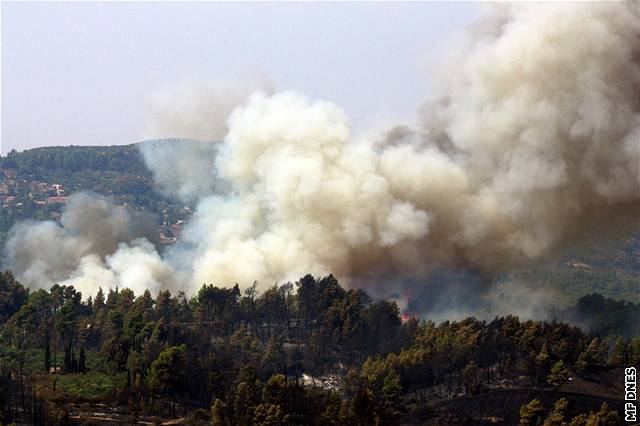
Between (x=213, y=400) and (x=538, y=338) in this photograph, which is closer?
(x=213, y=400)

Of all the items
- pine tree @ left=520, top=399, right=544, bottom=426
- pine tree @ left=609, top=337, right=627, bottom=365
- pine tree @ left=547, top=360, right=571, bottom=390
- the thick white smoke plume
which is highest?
the thick white smoke plume

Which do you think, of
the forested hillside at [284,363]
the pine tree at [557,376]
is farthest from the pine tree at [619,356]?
the pine tree at [557,376]

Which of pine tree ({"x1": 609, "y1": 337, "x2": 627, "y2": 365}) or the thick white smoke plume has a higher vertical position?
the thick white smoke plume

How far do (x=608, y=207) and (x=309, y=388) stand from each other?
3542cm

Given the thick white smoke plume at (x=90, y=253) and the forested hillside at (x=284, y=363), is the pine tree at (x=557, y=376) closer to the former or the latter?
the forested hillside at (x=284, y=363)

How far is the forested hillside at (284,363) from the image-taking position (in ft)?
209

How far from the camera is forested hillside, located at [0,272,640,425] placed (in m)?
63.8

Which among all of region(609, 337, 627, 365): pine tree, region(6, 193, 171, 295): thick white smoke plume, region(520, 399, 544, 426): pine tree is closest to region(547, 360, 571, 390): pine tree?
region(520, 399, 544, 426): pine tree

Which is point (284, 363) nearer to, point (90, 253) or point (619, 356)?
point (619, 356)

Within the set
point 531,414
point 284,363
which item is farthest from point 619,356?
point 284,363

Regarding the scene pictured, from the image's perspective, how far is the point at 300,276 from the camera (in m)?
93.3

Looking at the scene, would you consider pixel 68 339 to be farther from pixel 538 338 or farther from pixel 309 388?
pixel 538 338

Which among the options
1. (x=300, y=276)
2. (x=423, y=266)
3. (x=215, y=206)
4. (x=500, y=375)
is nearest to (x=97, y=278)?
(x=215, y=206)

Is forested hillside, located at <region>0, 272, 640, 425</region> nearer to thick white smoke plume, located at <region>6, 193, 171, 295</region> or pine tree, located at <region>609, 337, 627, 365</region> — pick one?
pine tree, located at <region>609, 337, 627, 365</region>
